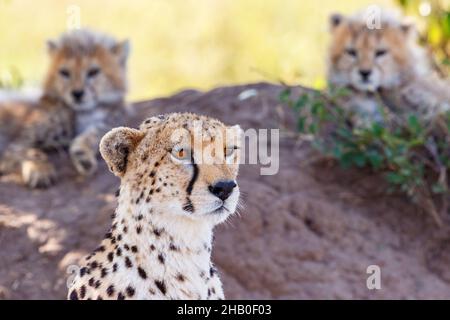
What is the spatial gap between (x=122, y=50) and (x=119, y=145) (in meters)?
3.22

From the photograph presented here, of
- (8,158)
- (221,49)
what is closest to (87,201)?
(8,158)

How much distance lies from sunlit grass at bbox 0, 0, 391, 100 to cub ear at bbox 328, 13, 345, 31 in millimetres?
2655

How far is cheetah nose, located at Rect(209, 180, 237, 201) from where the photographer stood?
8.93 ft

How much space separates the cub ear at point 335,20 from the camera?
5668 millimetres

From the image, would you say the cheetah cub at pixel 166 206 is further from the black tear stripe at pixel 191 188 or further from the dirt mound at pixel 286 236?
the dirt mound at pixel 286 236

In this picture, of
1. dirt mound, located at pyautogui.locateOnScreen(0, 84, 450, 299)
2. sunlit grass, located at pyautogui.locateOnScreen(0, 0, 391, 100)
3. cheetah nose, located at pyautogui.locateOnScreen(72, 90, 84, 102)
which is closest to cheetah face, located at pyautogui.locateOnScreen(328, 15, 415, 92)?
dirt mound, located at pyautogui.locateOnScreen(0, 84, 450, 299)

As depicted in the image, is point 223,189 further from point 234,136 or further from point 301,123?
point 301,123

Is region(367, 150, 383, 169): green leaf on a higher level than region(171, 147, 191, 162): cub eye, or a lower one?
higher

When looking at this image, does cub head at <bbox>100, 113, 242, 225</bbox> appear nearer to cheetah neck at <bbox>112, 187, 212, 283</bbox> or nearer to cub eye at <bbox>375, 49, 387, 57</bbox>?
cheetah neck at <bbox>112, 187, 212, 283</bbox>

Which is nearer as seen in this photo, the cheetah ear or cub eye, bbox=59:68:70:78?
the cheetah ear

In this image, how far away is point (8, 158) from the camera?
17.6 feet

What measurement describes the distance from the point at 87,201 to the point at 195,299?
173cm

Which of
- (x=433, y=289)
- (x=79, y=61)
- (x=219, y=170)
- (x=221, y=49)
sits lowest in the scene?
(x=433, y=289)
